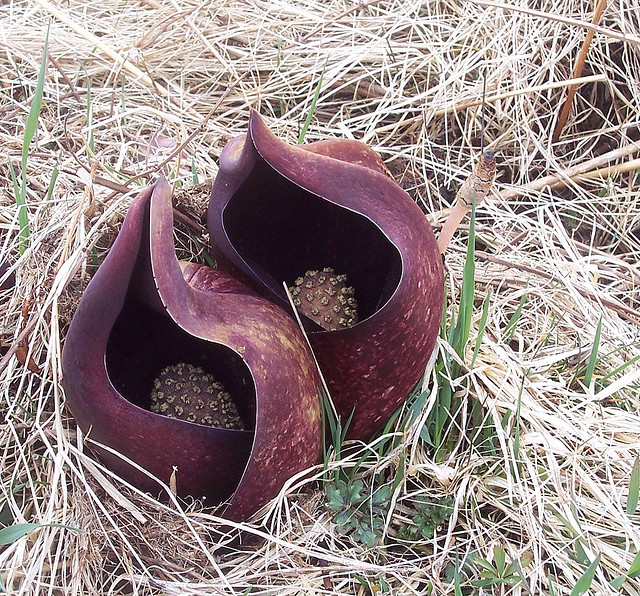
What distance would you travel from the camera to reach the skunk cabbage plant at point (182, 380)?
2.43 feet

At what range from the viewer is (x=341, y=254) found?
40.4 inches

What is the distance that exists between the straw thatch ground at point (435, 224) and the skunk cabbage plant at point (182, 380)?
0.22 feet

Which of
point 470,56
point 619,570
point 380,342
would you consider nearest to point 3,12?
point 470,56

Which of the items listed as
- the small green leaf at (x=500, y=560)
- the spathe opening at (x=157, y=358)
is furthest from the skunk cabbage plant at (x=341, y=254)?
the small green leaf at (x=500, y=560)

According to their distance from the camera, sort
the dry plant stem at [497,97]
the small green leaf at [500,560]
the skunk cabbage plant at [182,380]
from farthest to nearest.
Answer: the dry plant stem at [497,97], the small green leaf at [500,560], the skunk cabbage plant at [182,380]

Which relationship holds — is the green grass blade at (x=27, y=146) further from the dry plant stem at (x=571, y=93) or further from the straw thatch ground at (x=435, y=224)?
the dry plant stem at (x=571, y=93)

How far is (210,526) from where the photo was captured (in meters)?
0.84

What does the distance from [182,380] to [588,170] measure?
1002 millimetres

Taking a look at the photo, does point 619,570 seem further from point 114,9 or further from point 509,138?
point 114,9

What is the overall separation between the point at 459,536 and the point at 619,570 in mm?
195

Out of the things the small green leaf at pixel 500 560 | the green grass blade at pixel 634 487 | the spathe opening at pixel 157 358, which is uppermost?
the green grass blade at pixel 634 487

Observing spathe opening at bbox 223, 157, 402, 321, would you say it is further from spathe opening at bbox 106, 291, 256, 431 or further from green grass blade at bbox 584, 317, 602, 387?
green grass blade at bbox 584, 317, 602, 387

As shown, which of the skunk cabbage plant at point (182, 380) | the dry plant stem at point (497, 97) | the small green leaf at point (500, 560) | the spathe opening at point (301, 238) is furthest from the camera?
the dry plant stem at point (497, 97)

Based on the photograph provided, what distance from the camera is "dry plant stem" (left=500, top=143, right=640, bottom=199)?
147 centimetres
